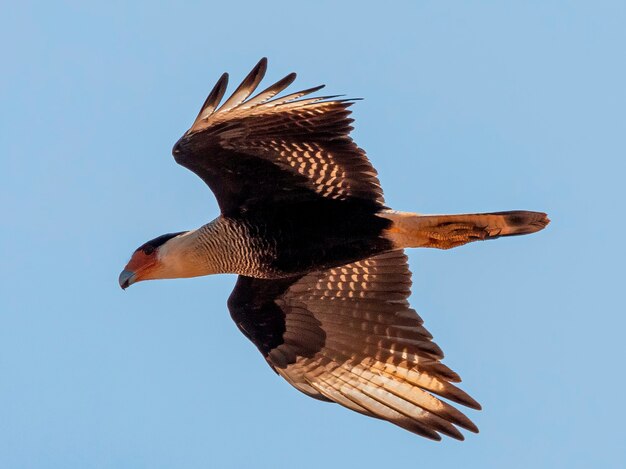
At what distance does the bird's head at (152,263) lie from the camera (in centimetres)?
1041

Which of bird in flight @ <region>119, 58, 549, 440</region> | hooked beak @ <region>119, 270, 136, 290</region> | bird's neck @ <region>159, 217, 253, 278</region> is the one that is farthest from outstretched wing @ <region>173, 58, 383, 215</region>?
hooked beak @ <region>119, 270, 136, 290</region>

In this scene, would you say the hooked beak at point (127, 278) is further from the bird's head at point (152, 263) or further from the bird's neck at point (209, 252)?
the bird's neck at point (209, 252)

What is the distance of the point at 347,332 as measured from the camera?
1095 centimetres

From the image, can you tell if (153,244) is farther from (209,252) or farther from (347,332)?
(347,332)

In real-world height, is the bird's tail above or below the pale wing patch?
above

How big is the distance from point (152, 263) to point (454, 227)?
246 centimetres

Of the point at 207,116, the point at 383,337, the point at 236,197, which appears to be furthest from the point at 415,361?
the point at 207,116

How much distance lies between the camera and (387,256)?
425 inches

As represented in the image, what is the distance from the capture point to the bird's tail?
9.74m

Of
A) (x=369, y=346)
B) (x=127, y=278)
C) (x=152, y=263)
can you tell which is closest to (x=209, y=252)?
(x=152, y=263)

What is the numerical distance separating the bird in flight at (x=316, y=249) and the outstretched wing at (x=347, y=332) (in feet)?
0.04

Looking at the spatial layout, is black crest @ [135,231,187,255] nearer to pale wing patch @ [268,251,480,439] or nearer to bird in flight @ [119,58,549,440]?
bird in flight @ [119,58,549,440]

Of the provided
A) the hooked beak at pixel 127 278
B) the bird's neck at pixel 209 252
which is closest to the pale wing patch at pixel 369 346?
the bird's neck at pixel 209 252

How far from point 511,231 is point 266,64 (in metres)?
2.25
